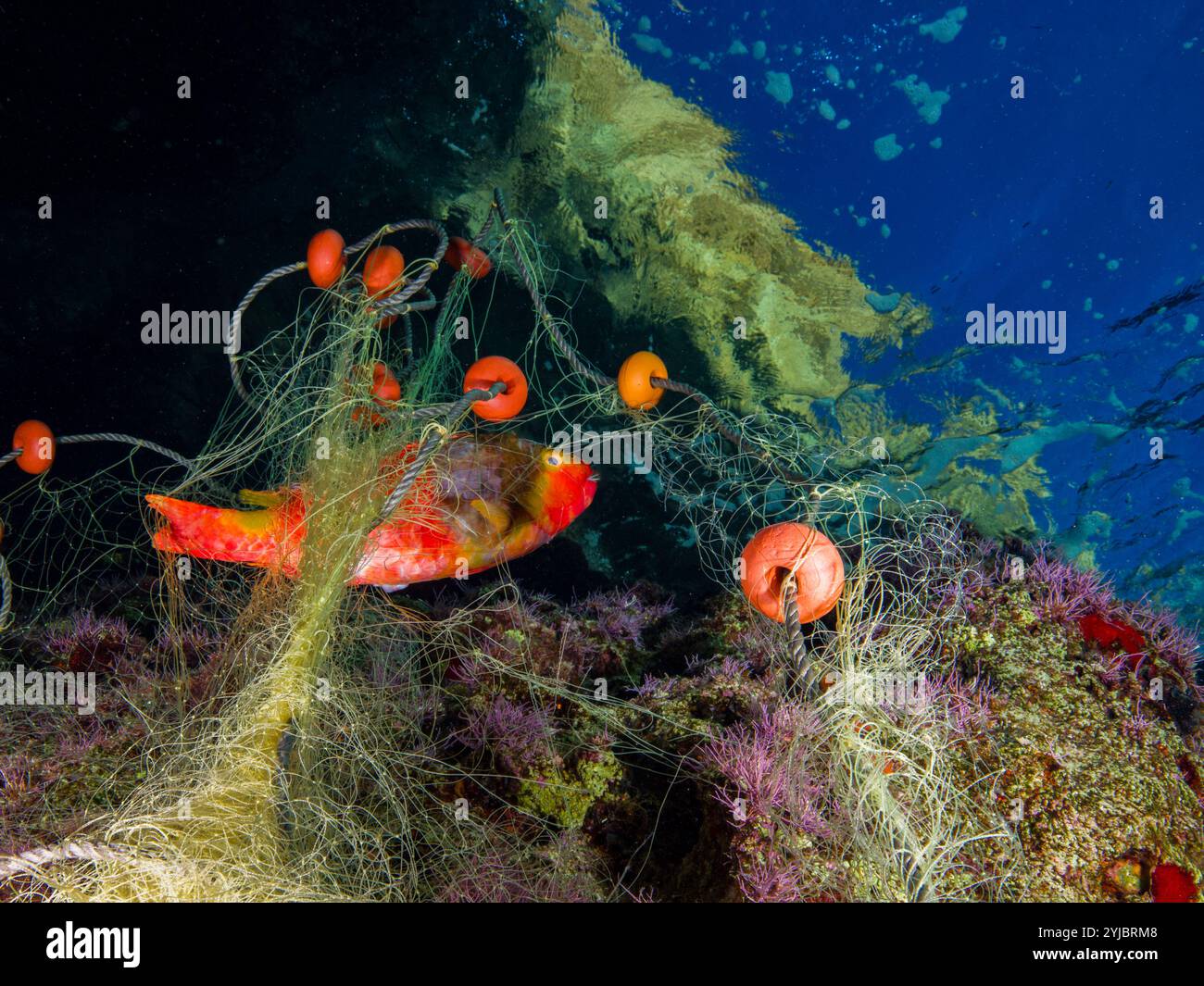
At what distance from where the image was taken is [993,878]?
7.50 ft

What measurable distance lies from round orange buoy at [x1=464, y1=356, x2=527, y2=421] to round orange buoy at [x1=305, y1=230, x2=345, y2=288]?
1.46 m

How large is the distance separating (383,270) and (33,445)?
3248 millimetres

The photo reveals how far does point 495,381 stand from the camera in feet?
11.4

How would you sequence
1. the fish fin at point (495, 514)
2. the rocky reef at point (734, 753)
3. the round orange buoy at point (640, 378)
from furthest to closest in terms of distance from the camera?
the fish fin at point (495, 514)
the round orange buoy at point (640, 378)
the rocky reef at point (734, 753)

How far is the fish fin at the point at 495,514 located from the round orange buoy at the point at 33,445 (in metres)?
3.57

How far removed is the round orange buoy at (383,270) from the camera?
12.8 feet

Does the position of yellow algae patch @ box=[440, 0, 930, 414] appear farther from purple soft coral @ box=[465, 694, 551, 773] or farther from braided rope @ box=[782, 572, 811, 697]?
purple soft coral @ box=[465, 694, 551, 773]

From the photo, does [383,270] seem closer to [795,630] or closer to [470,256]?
[470,256]

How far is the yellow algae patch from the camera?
15.8 ft

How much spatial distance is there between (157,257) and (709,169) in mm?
6214

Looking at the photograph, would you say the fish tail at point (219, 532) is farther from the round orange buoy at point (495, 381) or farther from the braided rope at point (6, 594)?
the round orange buoy at point (495, 381)

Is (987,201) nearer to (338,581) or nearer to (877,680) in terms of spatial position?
(877,680)

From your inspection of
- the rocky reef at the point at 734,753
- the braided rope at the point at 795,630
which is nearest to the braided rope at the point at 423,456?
the rocky reef at the point at 734,753

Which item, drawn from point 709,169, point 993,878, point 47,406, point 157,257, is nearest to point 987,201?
point 709,169
